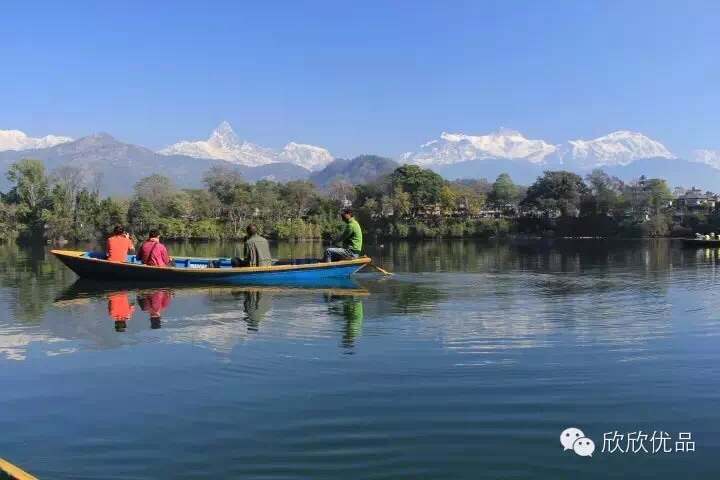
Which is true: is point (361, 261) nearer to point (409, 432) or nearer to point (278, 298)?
point (278, 298)

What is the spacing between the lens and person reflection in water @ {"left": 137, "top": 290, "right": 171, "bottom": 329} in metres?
12.5

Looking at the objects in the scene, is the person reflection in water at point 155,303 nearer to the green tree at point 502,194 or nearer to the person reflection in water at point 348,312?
the person reflection in water at point 348,312

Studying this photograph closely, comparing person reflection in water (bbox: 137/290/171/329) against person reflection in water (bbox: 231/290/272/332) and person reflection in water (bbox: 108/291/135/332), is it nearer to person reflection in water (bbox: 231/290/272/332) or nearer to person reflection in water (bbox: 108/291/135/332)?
person reflection in water (bbox: 108/291/135/332)

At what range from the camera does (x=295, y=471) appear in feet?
17.7

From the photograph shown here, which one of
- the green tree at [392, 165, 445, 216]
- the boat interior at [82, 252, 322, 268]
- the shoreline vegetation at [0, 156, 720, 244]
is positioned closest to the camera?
the boat interior at [82, 252, 322, 268]

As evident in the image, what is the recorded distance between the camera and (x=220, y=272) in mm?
18297

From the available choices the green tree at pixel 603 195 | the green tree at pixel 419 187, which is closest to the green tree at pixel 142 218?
the green tree at pixel 419 187

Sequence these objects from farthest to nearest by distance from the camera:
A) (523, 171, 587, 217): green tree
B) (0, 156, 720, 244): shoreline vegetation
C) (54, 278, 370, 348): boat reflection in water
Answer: (523, 171, 587, 217): green tree < (0, 156, 720, 244): shoreline vegetation < (54, 278, 370, 348): boat reflection in water

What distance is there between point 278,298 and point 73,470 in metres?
10.2

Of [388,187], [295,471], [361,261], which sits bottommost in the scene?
[295,471]

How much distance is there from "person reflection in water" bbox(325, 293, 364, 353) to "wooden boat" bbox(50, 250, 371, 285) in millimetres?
2437

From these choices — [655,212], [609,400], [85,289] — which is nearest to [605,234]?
[655,212]

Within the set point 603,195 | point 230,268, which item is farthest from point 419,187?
point 230,268

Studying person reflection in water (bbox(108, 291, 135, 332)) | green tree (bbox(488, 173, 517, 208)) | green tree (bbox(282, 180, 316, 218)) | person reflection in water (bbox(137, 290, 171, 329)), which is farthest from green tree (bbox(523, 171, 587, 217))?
person reflection in water (bbox(108, 291, 135, 332))
